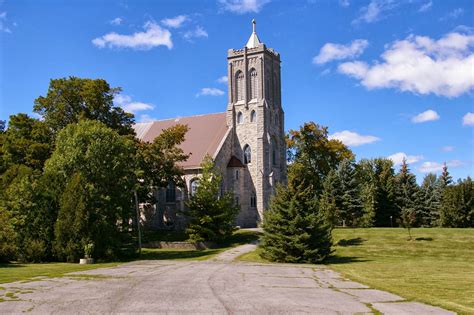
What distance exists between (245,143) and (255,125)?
7.42 ft

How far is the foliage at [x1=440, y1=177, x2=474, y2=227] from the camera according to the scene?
4991 centimetres

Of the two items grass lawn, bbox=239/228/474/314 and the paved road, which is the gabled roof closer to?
grass lawn, bbox=239/228/474/314

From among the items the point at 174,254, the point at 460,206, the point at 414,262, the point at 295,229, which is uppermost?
the point at 460,206

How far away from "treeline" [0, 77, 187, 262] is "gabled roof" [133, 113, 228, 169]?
34.8 ft

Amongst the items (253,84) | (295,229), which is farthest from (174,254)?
(253,84)

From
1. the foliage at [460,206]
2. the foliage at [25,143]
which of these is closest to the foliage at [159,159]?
the foliage at [25,143]

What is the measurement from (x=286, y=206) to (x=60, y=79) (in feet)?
75.9

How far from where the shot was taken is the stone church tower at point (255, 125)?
52094 mm

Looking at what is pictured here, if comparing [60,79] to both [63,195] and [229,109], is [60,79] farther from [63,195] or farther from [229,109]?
[229,109]

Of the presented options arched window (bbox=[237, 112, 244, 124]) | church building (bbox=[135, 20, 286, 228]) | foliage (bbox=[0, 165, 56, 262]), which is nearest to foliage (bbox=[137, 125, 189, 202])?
church building (bbox=[135, 20, 286, 228])

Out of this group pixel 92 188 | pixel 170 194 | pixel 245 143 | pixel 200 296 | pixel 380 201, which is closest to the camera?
pixel 200 296

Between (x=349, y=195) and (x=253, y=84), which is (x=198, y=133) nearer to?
(x=253, y=84)

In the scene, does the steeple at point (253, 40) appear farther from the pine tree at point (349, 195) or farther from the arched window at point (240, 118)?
the pine tree at point (349, 195)

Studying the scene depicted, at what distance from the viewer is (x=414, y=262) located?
97.3 feet
